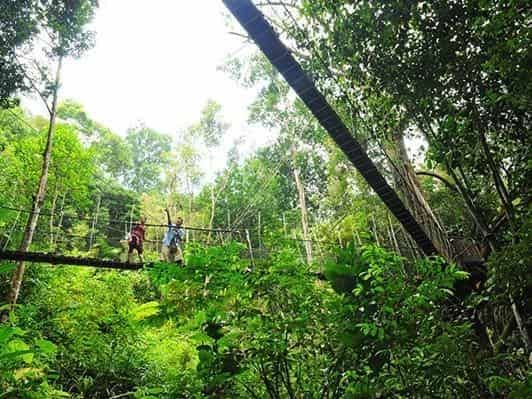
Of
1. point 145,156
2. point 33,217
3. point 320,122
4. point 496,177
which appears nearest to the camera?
point 496,177

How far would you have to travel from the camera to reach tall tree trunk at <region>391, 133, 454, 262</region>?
3479 mm

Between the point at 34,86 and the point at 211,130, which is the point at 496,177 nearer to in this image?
the point at 34,86

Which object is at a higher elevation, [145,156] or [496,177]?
[145,156]

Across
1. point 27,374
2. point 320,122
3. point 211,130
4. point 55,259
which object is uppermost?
point 211,130

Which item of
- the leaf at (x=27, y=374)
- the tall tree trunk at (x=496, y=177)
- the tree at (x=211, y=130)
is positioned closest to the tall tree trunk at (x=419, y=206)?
the tall tree trunk at (x=496, y=177)

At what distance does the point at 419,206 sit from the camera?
357cm

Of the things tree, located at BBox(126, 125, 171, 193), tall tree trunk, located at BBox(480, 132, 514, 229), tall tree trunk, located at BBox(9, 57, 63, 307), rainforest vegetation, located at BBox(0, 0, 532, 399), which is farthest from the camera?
tree, located at BBox(126, 125, 171, 193)

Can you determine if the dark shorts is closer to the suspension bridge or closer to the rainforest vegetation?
the rainforest vegetation

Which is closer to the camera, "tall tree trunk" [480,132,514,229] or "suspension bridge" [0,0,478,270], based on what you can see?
"suspension bridge" [0,0,478,270]

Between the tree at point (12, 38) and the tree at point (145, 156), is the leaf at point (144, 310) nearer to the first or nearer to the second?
the tree at point (12, 38)

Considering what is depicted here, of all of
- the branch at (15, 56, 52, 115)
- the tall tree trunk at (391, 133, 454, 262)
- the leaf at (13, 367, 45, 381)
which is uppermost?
the branch at (15, 56, 52, 115)

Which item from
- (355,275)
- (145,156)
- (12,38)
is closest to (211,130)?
(145,156)

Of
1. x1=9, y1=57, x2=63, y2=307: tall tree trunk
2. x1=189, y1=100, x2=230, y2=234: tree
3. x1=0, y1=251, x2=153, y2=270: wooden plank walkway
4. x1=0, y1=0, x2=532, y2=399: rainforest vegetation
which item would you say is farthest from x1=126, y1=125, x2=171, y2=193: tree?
x1=0, y1=251, x2=153, y2=270: wooden plank walkway

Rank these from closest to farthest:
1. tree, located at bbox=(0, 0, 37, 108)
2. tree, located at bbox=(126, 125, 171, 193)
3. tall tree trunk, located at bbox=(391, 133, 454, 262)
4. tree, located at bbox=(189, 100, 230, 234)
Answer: tall tree trunk, located at bbox=(391, 133, 454, 262), tree, located at bbox=(0, 0, 37, 108), tree, located at bbox=(189, 100, 230, 234), tree, located at bbox=(126, 125, 171, 193)
